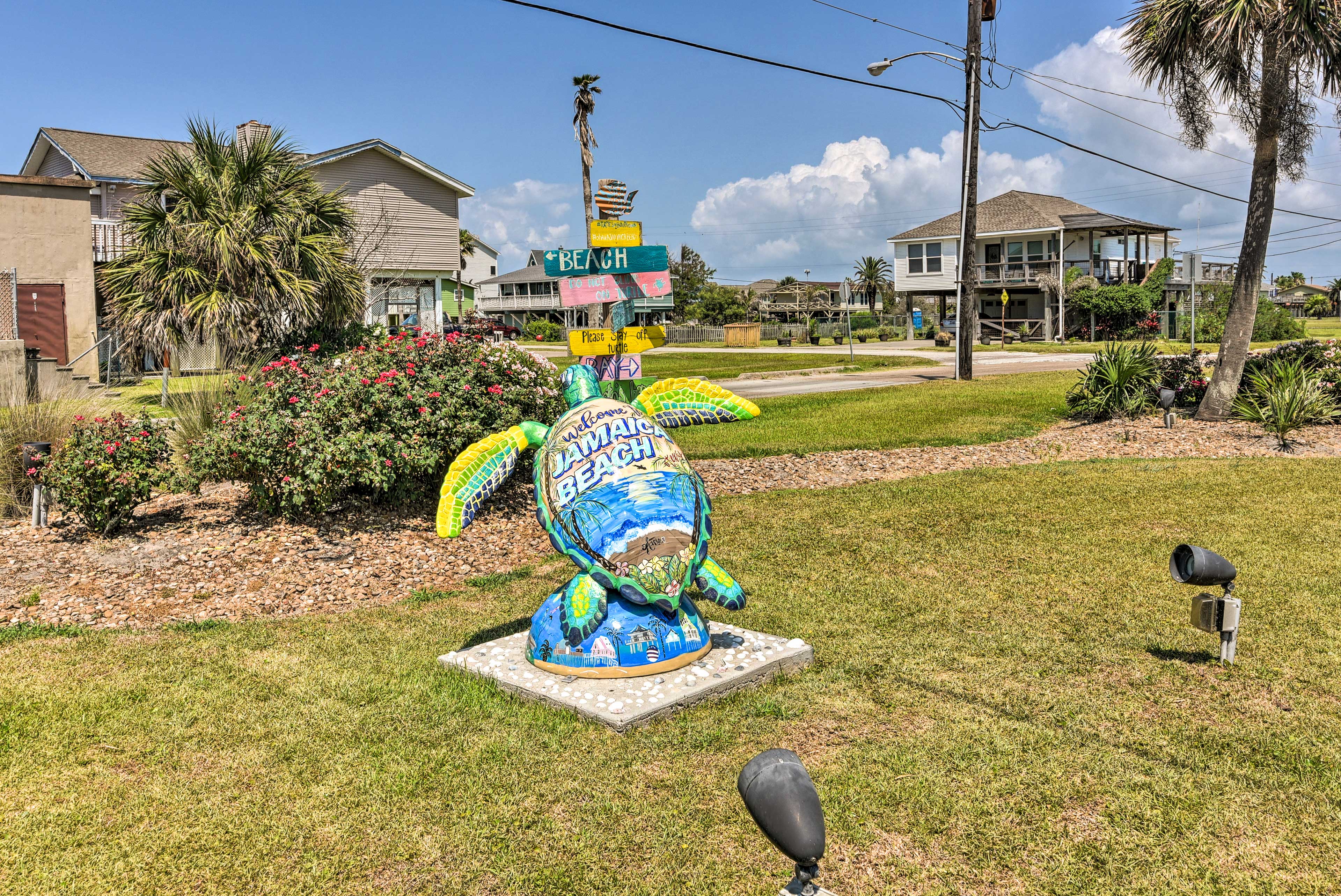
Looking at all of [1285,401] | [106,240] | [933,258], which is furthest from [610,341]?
[933,258]

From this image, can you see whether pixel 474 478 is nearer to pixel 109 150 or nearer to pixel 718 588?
pixel 718 588

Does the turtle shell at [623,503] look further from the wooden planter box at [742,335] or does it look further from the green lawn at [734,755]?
the wooden planter box at [742,335]

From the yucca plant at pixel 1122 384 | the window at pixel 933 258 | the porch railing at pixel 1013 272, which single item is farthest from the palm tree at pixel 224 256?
the window at pixel 933 258

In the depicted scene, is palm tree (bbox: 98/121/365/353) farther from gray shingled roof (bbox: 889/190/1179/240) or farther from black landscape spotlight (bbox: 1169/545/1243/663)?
gray shingled roof (bbox: 889/190/1179/240)

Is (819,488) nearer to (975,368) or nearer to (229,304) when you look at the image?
(229,304)

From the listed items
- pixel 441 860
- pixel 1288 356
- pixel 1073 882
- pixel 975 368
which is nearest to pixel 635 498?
pixel 441 860

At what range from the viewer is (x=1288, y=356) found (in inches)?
600

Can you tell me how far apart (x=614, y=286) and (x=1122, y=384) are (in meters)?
11.6

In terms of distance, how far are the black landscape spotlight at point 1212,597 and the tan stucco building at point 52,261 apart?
22.9 m

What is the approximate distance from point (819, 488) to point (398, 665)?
22.1 feet

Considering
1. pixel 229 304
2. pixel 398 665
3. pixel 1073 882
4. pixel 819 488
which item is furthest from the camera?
pixel 229 304

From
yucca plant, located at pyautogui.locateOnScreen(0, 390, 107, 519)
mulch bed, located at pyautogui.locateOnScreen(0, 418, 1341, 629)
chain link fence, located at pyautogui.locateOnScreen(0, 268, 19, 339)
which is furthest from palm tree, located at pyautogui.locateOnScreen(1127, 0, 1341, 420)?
chain link fence, located at pyautogui.locateOnScreen(0, 268, 19, 339)

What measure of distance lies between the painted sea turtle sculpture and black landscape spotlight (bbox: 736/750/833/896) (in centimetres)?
235

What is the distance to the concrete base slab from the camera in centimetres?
508
